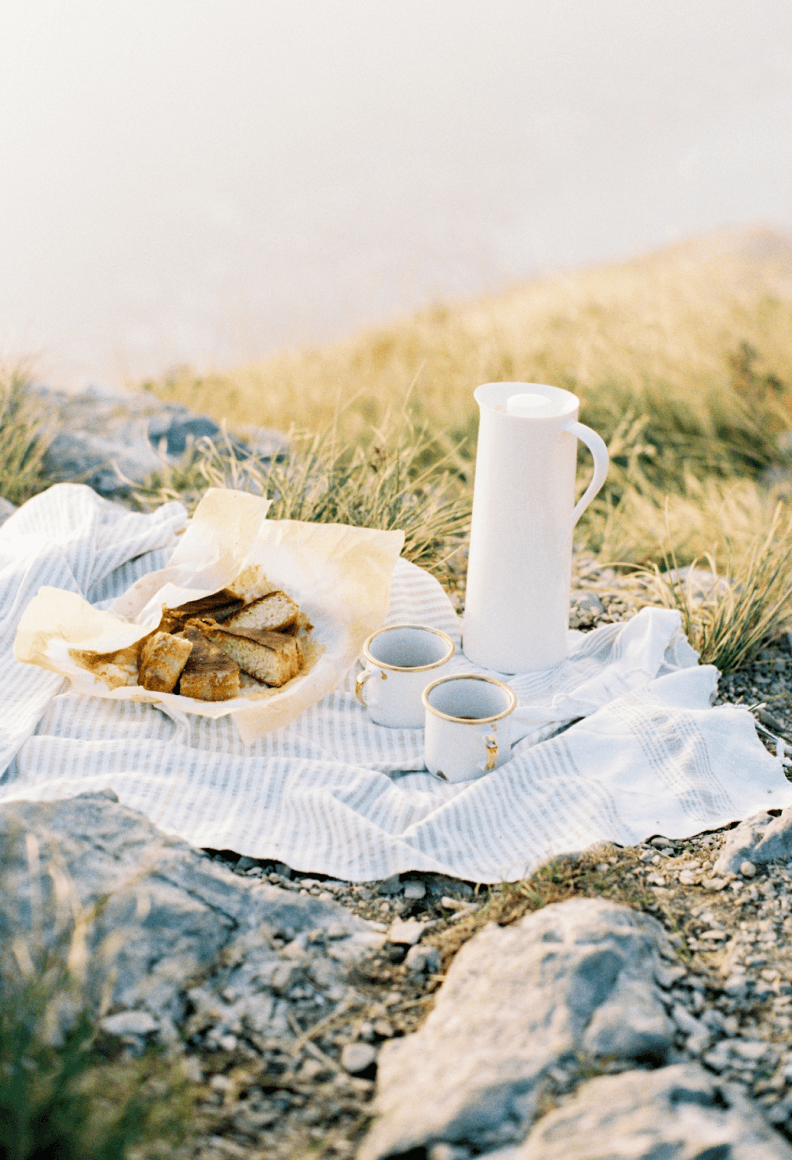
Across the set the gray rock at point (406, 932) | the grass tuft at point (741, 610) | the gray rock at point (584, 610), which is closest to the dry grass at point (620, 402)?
the grass tuft at point (741, 610)

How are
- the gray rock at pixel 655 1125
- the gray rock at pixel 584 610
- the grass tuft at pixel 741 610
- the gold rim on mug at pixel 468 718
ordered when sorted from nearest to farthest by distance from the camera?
the gray rock at pixel 655 1125 < the gold rim on mug at pixel 468 718 < the grass tuft at pixel 741 610 < the gray rock at pixel 584 610

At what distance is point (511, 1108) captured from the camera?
1176mm

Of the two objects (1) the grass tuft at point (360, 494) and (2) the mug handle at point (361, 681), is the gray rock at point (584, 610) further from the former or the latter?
(2) the mug handle at point (361, 681)

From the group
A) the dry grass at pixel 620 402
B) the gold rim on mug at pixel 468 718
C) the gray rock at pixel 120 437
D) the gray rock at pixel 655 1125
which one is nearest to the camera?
the gray rock at pixel 655 1125

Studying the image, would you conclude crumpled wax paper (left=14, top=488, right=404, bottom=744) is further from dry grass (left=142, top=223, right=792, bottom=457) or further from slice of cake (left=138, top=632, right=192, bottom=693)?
dry grass (left=142, top=223, right=792, bottom=457)

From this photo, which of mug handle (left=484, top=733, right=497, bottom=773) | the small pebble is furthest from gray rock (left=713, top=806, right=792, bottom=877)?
the small pebble

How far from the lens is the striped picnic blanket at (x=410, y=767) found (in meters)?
1.75

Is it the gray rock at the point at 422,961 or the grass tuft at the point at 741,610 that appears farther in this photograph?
the grass tuft at the point at 741,610

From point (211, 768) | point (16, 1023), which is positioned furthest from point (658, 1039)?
point (211, 768)

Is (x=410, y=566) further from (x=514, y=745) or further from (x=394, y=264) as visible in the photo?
(x=394, y=264)

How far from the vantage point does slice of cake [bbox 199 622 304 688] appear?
205 cm

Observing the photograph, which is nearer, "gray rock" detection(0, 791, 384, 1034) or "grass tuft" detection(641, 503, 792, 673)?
"gray rock" detection(0, 791, 384, 1034)

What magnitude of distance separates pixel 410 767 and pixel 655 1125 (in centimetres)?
94

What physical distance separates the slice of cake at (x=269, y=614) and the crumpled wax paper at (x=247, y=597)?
0.21 ft
